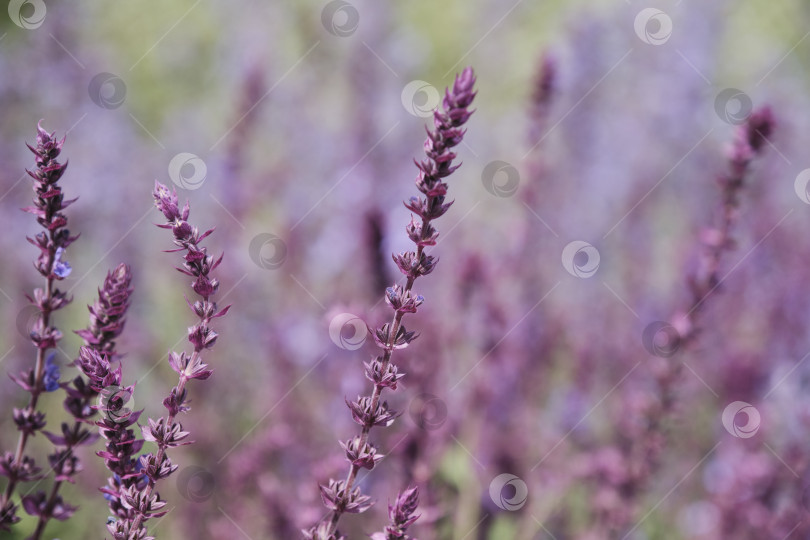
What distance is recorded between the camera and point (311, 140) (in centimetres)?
404

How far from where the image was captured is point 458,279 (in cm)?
197

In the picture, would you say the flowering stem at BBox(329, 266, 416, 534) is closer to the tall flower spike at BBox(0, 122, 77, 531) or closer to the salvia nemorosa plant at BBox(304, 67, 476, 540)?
the salvia nemorosa plant at BBox(304, 67, 476, 540)

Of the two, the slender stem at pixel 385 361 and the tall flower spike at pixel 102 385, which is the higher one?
the slender stem at pixel 385 361

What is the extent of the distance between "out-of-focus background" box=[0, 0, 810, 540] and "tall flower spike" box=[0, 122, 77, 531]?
0.53 m

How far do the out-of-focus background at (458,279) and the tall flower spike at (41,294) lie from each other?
0.53m

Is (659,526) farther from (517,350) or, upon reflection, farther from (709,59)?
(709,59)

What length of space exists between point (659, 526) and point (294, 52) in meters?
4.47

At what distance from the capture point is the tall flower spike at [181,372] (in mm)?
814

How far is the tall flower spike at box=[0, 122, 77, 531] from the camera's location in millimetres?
848

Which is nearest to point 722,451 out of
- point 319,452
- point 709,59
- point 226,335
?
point 319,452

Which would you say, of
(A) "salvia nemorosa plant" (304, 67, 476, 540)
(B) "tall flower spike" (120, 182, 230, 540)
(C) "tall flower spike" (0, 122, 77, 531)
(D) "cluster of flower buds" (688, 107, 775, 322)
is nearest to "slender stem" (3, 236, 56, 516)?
(C) "tall flower spike" (0, 122, 77, 531)

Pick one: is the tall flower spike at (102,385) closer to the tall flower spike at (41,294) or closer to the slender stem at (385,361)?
the tall flower spike at (41,294)

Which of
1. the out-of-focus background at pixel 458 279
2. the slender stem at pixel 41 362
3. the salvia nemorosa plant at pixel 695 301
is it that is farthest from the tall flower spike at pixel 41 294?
the salvia nemorosa plant at pixel 695 301

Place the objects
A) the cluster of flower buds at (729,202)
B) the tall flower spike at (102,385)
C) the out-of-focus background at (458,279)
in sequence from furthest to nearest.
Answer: the out-of-focus background at (458,279) → the cluster of flower buds at (729,202) → the tall flower spike at (102,385)
